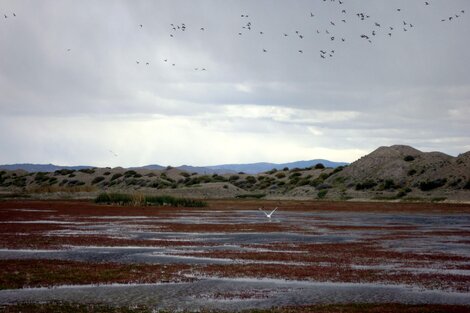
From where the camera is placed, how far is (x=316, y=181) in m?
136

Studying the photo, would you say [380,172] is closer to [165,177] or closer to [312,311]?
[165,177]

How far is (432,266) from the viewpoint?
2984 centimetres

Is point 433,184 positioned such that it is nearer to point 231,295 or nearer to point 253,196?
point 253,196

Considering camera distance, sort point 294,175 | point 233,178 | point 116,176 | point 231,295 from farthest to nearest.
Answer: point 233,178, point 116,176, point 294,175, point 231,295

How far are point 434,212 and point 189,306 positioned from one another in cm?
5937

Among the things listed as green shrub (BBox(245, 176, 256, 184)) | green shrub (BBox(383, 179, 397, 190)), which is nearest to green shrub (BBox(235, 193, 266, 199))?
green shrub (BBox(383, 179, 397, 190))

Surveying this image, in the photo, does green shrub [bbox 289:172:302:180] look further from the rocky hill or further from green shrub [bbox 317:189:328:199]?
green shrub [bbox 317:189:328:199]

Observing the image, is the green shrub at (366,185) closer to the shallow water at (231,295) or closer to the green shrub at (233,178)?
the green shrub at (233,178)

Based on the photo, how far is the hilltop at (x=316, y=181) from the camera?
375ft

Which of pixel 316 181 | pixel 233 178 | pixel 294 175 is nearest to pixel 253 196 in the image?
pixel 316 181

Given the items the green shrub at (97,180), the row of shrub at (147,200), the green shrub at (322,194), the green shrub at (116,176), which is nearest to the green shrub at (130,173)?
the green shrub at (116,176)

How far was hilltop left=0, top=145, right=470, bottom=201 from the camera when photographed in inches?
4495

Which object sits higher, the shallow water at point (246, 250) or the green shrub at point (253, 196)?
the green shrub at point (253, 196)

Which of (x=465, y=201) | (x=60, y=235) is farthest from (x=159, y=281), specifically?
(x=465, y=201)
